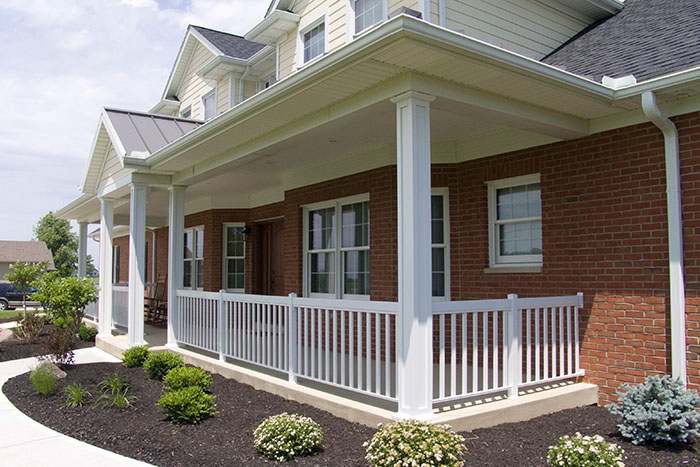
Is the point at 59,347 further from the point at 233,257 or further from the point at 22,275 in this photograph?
the point at 22,275

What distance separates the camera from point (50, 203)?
58.7 metres

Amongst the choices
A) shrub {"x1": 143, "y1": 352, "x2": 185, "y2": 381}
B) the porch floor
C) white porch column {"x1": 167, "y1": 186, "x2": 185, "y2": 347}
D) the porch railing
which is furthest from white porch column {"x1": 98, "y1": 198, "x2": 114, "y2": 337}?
the porch floor

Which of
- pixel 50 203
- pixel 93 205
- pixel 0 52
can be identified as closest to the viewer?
pixel 0 52

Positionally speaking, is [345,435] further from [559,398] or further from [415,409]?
[559,398]

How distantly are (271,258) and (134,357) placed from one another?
4374 millimetres

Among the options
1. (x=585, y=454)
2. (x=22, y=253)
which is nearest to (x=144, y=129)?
(x=585, y=454)

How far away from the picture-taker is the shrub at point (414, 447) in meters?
3.59

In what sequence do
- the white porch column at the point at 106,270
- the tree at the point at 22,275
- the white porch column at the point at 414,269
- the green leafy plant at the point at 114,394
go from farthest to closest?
the tree at the point at 22,275
the white porch column at the point at 106,270
the green leafy plant at the point at 114,394
the white porch column at the point at 414,269

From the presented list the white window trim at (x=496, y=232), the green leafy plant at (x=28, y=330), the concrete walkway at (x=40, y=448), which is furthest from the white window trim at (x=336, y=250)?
the green leafy plant at (x=28, y=330)

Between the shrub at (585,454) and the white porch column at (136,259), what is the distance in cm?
784

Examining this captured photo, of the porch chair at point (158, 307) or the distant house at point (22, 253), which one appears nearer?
the porch chair at point (158, 307)

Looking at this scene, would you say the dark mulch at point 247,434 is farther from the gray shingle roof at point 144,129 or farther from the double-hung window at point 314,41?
the double-hung window at point 314,41

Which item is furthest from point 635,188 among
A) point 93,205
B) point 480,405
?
point 93,205

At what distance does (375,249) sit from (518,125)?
305cm
